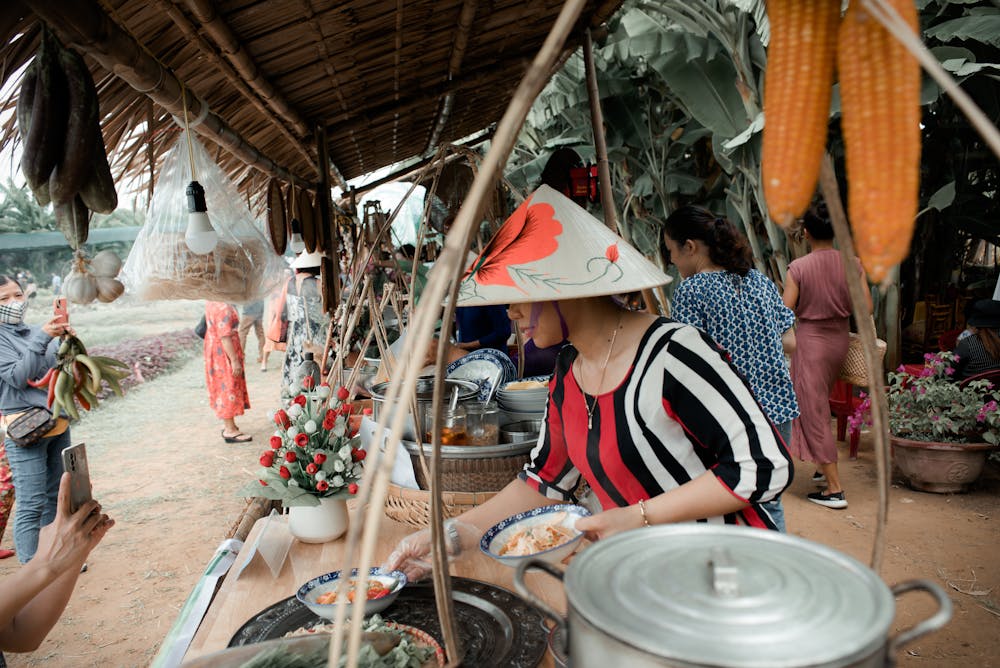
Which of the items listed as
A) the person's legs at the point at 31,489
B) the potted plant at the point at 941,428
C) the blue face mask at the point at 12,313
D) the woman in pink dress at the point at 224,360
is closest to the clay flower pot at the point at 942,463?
the potted plant at the point at 941,428

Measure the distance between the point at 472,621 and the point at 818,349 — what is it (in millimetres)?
3532

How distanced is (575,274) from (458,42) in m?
1.72

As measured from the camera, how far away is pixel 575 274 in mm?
1367

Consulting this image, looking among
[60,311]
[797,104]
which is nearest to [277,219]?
[60,311]

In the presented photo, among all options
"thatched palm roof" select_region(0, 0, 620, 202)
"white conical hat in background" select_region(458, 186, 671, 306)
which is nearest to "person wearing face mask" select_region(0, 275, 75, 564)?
"thatched palm roof" select_region(0, 0, 620, 202)

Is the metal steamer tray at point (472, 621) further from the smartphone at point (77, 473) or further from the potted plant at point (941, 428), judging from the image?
the potted plant at point (941, 428)

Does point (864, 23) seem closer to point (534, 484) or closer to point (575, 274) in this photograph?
point (575, 274)

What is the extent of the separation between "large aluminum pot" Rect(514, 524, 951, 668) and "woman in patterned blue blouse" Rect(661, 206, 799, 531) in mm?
2426

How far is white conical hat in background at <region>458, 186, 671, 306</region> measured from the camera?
131cm

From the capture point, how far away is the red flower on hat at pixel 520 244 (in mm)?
1346

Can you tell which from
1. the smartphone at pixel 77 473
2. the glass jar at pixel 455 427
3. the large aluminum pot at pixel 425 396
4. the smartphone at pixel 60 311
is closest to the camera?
the smartphone at pixel 77 473

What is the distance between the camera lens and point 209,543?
179 inches

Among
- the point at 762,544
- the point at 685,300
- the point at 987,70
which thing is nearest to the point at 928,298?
the point at 987,70

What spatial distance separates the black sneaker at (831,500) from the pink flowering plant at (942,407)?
2.26 ft
